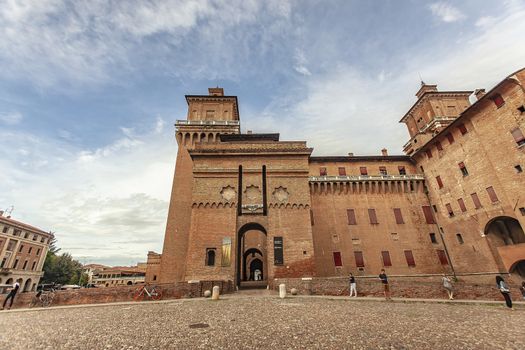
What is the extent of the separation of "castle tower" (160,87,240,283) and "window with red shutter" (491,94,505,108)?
27.6 m

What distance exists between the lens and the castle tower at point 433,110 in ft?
119

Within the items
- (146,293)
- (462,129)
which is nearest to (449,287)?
(146,293)

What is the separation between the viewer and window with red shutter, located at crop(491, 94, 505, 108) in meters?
22.7

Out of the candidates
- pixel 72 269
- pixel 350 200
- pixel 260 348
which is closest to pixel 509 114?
pixel 350 200

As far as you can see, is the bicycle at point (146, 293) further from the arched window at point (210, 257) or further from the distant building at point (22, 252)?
the distant building at point (22, 252)

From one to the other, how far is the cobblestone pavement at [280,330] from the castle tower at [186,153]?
48.9ft

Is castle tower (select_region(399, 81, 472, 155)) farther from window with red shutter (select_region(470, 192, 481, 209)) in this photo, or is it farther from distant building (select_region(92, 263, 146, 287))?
distant building (select_region(92, 263, 146, 287))

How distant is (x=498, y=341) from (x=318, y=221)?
23773mm

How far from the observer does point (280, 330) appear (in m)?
7.21

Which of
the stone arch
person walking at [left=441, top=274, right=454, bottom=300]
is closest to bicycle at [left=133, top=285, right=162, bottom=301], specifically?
person walking at [left=441, top=274, right=454, bottom=300]

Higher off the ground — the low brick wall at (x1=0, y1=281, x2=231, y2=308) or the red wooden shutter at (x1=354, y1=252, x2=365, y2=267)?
the red wooden shutter at (x1=354, y1=252, x2=365, y2=267)

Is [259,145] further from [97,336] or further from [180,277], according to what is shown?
[97,336]

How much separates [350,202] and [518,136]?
55.2 ft

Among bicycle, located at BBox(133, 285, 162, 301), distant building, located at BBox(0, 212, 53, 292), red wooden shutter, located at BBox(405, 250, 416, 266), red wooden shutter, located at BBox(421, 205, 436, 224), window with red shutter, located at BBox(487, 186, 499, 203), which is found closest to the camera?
bicycle, located at BBox(133, 285, 162, 301)
